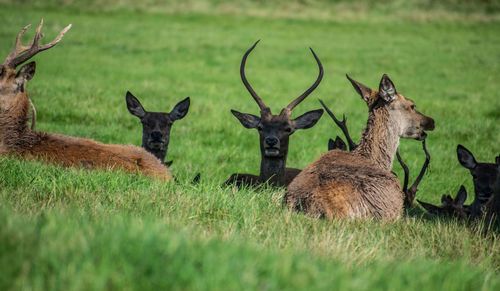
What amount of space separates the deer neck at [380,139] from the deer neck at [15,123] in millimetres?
3623

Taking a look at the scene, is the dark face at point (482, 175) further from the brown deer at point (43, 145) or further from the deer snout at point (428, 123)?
the brown deer at point (43, 145)

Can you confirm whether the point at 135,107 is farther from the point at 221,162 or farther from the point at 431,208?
the point at 431,208

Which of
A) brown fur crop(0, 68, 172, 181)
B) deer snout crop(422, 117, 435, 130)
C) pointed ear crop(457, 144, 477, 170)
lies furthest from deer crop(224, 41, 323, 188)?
pointed ear crop(457, 144, 477, 170)

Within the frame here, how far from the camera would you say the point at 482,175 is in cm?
818

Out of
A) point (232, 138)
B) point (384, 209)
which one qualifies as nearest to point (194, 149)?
point (232, 138)

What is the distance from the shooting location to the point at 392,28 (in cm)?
3750

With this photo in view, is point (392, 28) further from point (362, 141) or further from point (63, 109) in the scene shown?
point (362, 141)

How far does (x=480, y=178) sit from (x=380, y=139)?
51.6 inches

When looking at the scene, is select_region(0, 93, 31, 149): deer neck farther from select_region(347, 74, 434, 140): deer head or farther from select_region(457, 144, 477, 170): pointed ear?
select_region(457, 144, 477, 170): pointed ear

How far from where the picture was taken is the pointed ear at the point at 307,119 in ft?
27.8

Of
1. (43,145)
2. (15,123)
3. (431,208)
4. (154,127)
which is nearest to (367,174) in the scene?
(431,208)

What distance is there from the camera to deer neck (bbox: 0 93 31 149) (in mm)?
8008

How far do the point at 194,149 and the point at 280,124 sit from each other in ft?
11.3

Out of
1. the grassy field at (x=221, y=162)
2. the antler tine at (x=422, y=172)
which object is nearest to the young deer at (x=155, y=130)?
the grassy field at (x=221, y=162)
